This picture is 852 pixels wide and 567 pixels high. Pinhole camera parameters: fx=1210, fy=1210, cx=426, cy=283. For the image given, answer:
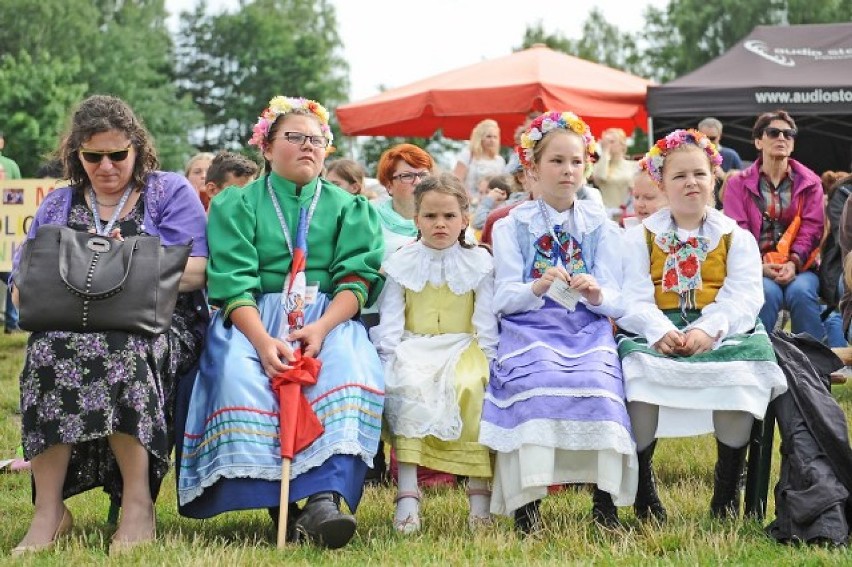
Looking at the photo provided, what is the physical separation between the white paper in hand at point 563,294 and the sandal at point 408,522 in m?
0.97

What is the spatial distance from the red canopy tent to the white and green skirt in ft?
25.6

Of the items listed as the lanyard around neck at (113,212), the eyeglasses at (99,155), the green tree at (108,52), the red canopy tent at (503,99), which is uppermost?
the green tree at (108,52)

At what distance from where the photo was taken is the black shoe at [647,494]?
489 cm

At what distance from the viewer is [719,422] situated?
4.85m

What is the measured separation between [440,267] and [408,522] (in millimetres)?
1122

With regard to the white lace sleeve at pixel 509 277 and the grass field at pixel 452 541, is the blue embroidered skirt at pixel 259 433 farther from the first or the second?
the white lace sleeve at pixel 509 277

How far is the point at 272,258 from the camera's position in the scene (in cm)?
516

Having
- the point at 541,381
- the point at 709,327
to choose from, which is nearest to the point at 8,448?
the point at 541,381

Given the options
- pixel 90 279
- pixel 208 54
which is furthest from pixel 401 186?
pixel 208 54

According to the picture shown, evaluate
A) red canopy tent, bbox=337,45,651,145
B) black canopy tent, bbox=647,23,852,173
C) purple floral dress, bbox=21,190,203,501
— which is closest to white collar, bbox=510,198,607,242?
purple floral dress, bbox=21,190,203,501

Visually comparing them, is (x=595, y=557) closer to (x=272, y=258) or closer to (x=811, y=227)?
(x=272, y=258)

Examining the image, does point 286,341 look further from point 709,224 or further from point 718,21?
point 718,21

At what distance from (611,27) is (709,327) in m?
51.5

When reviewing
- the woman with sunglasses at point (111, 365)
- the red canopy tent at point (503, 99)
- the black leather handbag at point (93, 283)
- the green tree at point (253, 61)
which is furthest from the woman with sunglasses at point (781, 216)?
the green tree at point (253, 61)
